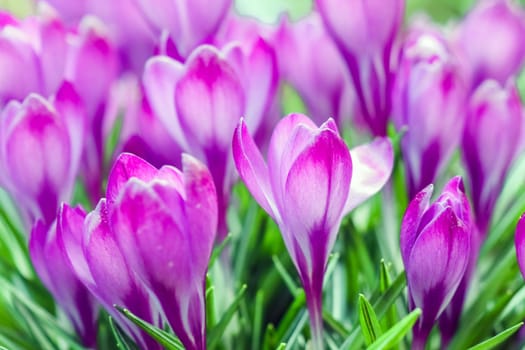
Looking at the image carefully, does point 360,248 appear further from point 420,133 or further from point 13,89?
point 13,89

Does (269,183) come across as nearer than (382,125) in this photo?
Yes

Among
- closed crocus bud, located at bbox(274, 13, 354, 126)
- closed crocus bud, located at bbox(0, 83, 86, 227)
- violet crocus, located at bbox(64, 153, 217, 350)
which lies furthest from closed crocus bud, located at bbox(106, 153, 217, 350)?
closed crocus bud, located at bbox(274, 13, 354, 126)

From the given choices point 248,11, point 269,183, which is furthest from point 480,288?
point 248,11

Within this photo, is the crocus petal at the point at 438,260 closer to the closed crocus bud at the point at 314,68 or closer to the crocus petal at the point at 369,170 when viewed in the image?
the crocus petal at the point at 369,170

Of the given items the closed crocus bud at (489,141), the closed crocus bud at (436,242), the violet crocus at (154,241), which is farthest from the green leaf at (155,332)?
the closed crocus bud at (489,141)

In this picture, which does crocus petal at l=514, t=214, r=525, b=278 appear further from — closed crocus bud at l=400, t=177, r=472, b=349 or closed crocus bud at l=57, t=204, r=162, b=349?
closed crocus bud at l=57, t=204, r=162, b=349

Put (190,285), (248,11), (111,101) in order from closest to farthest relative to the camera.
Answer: (190,285) < (111,101) < (248,11)

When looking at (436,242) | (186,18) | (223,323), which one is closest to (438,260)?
(436,242)

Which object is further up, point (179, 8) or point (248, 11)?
point (248, 11)
